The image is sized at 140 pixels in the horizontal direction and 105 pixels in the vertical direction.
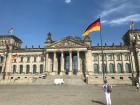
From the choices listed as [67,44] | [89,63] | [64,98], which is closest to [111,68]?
[89,63]

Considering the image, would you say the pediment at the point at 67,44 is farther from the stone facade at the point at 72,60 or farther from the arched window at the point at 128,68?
the arched window at the point at 128,68

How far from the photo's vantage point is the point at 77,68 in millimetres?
71062

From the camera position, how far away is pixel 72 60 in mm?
73562

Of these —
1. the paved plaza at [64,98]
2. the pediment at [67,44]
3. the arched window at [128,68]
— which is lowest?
the paved plaza at [64,98]

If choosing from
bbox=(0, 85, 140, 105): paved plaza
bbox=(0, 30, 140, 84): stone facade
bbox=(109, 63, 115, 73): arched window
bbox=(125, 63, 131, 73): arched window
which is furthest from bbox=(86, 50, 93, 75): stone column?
bbox=(0, 85, 140, 105): paved plaza

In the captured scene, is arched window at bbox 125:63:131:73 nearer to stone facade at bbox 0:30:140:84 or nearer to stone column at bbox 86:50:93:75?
stone facade at bbox 0:30:140:84

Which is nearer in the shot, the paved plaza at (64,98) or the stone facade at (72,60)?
the paved plaza at (64,98)

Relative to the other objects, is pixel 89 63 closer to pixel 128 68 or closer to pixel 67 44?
pixel 67 44

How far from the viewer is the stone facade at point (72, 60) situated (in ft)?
232

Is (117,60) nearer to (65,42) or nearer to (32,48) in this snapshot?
(65,42)

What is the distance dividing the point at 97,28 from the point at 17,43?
229 feet

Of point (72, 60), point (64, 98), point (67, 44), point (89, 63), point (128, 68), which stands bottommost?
point (64, 98)

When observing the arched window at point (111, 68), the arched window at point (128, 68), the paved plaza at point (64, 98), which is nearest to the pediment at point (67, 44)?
the arched window at point (111, 68)

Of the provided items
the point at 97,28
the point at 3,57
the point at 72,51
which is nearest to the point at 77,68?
the point at 72,51
